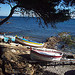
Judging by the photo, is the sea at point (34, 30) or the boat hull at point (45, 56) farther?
the boat hull at point (45, 56)

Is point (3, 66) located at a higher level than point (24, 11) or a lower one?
lower

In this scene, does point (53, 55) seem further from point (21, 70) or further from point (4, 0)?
point (4, 0)

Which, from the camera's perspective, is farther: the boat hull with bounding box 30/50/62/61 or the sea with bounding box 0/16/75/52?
the boat hull with bounding box 30/50/62/61

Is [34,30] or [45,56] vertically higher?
[34,30]

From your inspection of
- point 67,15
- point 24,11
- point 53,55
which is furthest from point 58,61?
point 24,11

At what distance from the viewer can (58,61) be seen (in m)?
8.56

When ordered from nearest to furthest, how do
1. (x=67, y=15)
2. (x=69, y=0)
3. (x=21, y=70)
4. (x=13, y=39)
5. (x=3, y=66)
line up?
1. (x=69, y=0)
2. (x=67, y=15)
3. (x=3, y=66)
4. (x=21, y=70)
5. (x=13, y=39)

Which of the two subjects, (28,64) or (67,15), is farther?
(28,64)

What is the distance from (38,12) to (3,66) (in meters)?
4.03

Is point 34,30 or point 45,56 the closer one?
point 45,56

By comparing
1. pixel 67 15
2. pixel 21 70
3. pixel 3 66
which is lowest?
pixel 21 70

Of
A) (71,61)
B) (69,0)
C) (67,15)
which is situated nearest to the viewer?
(69,0)

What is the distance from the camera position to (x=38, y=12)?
231 inches

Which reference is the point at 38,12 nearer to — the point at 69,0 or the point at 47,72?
the point at 69,0
